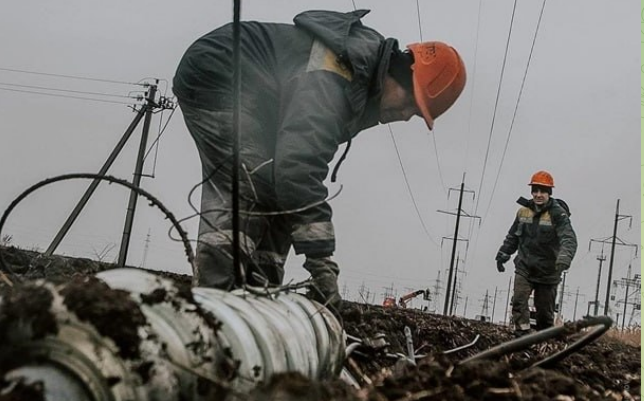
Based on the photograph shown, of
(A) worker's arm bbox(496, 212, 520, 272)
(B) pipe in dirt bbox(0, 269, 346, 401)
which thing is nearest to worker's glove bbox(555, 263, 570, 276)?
(A) worker's arm bbox(496, 212, 520, 272)

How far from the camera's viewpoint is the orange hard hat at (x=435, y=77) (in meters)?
4.03

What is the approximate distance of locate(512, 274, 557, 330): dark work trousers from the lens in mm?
8758

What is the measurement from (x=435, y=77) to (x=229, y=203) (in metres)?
1.14

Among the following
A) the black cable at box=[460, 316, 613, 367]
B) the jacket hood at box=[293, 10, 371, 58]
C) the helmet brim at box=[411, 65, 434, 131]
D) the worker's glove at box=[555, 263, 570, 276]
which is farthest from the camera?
the worker's glove at box=[555, 263, 570, 276]

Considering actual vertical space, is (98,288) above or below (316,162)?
below

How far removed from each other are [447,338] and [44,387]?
6.18 meters

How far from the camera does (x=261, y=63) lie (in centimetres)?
388

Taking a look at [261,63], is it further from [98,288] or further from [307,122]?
[98,288]

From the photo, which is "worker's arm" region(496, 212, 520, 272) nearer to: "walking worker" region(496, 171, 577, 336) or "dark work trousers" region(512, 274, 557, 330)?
"walking worker" region(496, 171, 577, 336)

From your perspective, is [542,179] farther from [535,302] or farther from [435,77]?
[435,77]

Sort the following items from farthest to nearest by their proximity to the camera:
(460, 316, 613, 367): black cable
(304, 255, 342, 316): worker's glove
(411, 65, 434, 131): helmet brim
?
(411, 65, 434, 131): helmet brim < (304, 255, 342, 316): worker's glove < (460, 316, 613, 367): black cable

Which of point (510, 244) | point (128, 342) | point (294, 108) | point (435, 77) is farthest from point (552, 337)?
point (510, 244)

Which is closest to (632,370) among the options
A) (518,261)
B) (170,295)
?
(518,261)

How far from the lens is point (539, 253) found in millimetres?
8836
